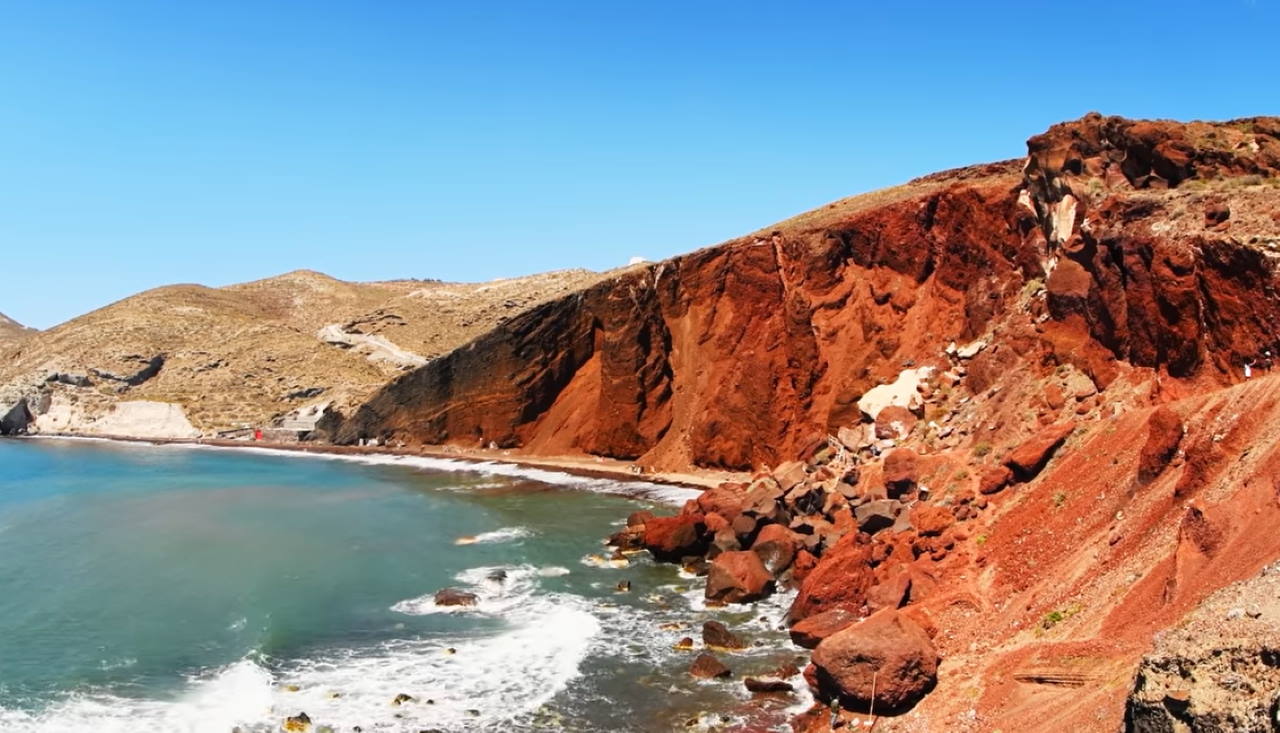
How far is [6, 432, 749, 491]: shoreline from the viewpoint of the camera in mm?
44375

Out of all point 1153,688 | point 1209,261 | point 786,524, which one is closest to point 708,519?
point 786,524

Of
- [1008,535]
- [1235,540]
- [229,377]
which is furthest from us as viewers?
[229,377]

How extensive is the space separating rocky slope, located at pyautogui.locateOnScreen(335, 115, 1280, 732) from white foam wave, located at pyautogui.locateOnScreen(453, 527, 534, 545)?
5.20 m

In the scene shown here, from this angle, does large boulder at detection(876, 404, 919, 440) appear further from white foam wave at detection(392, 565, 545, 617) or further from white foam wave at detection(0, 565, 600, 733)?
white foam wave at detection(0, 565, 600, 733)

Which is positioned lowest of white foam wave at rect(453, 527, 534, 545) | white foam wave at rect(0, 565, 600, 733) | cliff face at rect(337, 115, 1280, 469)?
white foam wave at rect(0, 565, 600, 733)

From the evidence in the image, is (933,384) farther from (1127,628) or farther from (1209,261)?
(1127,628)

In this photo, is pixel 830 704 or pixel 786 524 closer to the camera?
pixel 830 704

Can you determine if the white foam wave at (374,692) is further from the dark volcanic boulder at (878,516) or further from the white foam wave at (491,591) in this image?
the dark volcanic boulder at (878,516)

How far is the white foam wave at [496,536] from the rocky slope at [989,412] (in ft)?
17.0

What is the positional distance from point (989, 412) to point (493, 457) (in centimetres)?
3828

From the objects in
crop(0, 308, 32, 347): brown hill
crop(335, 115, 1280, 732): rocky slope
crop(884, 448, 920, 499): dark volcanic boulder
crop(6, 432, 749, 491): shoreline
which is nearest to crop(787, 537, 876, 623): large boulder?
A: crop(335, 115, 1280, 732): rocky slope

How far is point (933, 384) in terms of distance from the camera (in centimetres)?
3222

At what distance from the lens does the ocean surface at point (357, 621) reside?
16875 mm

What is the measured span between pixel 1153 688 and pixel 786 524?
67.9 feet
